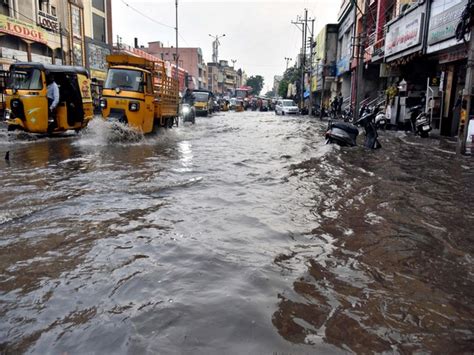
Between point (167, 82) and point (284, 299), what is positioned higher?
point (167, 82)

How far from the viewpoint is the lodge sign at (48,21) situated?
93.5 feet

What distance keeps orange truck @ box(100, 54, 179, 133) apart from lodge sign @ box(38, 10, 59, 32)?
57.8 ft

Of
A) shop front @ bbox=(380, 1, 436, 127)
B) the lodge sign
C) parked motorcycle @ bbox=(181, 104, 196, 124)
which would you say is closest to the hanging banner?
the lodge sign

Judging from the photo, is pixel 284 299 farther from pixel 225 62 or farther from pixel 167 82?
pixel 225 62

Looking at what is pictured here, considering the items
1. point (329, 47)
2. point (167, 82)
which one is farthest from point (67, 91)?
point (329, 47)

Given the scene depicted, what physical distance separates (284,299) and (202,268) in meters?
0.82

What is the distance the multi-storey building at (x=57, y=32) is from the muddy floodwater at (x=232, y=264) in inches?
838

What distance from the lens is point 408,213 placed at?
18.0 feet

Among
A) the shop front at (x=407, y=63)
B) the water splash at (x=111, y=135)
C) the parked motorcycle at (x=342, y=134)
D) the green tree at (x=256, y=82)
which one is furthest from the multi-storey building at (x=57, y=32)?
the green tree at (x=256, y=82)

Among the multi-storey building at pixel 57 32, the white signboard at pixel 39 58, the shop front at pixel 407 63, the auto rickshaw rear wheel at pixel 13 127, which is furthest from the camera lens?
the white signboard at pixel 39 58

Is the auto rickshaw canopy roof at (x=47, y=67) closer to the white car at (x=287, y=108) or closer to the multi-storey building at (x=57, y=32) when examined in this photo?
the multi-storey building at (x=57, y=32)

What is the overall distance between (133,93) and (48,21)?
67.3 ft

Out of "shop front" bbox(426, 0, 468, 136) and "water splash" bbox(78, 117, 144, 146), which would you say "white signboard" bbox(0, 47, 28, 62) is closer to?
"water splash" bbox(78, 117, 144, 146)

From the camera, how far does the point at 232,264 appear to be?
3699 mm
